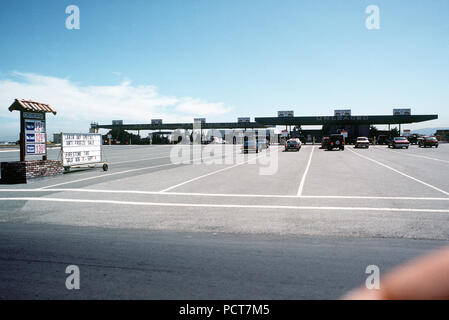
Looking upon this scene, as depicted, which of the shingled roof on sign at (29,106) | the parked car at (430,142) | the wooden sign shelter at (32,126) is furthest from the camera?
the parked car at (430,142)

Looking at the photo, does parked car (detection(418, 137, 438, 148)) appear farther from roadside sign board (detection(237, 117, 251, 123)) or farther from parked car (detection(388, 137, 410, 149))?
roadside sign board (detection(237, 117, 251, 123))

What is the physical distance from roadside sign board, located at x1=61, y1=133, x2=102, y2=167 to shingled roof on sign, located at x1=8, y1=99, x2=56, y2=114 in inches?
59.4

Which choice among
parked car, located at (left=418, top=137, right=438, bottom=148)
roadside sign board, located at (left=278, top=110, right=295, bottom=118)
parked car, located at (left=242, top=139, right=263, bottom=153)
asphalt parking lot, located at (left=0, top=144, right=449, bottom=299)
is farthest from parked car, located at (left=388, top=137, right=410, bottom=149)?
roadside sign board, located at (left=278, top=110, right=295, bottom=118)

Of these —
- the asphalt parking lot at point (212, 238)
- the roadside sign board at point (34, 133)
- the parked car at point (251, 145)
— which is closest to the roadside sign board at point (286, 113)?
the parked car at point (251, 145)

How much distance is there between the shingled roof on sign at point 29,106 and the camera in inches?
533

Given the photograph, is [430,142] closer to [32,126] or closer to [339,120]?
[339,120]

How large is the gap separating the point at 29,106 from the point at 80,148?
157 inches

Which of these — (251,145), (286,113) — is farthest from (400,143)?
(286,113)

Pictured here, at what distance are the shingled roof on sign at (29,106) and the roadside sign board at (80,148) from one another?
4.95ft

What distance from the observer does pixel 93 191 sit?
11266 mm

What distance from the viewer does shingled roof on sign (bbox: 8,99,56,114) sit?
44.4ft

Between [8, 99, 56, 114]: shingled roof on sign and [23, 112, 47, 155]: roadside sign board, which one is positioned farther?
[23, 112, 47, 155]: roadside sign board

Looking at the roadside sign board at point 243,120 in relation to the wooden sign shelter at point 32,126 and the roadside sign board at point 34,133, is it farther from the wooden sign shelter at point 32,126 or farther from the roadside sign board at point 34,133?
the roadside sign board at point 34,133
